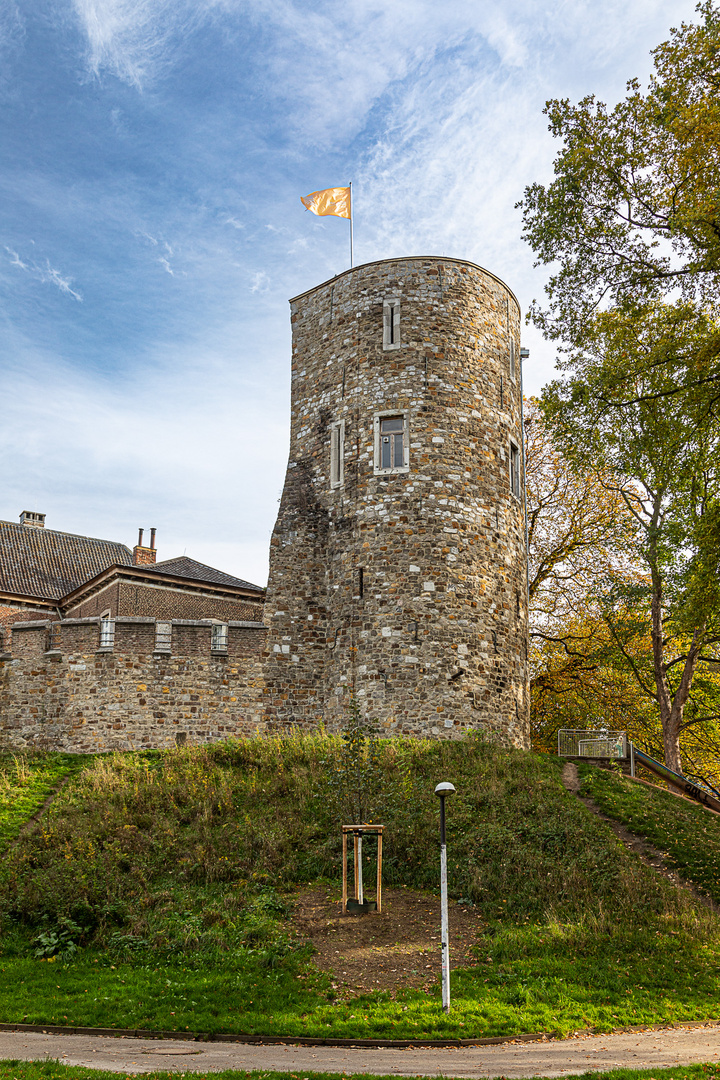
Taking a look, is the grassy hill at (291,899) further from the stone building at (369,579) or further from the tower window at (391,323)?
the tower window at (391,323)

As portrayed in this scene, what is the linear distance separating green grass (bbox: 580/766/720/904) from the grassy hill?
0.38m

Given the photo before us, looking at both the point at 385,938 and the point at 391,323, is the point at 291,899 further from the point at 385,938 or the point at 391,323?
the point at 391,323

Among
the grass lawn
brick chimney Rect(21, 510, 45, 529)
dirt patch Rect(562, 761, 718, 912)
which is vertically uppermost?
brick chimney Rect(21, 510, 45, 529)

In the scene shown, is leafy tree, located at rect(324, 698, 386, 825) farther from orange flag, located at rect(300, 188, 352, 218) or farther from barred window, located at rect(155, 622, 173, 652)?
orange flag, located at rect(300, 188, 352, 218)

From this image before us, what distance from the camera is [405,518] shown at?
23078 millimetres

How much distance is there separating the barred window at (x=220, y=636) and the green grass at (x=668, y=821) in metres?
9.26

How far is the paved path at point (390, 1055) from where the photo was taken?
30.7ft

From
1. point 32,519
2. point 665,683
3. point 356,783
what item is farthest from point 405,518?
point 32,519

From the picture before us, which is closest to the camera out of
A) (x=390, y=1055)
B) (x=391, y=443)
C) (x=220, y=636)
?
(x=390, y=1055)

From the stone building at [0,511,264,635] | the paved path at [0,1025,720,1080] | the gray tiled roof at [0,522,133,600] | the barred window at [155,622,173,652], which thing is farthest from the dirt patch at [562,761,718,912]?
the gray tiled roof at [0,522,133,600]

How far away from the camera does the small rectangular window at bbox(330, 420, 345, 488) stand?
24531mm

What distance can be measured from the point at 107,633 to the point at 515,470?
11981 millimetres

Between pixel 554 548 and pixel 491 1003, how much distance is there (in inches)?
854

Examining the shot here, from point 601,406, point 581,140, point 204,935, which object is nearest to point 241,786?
point 204,935
